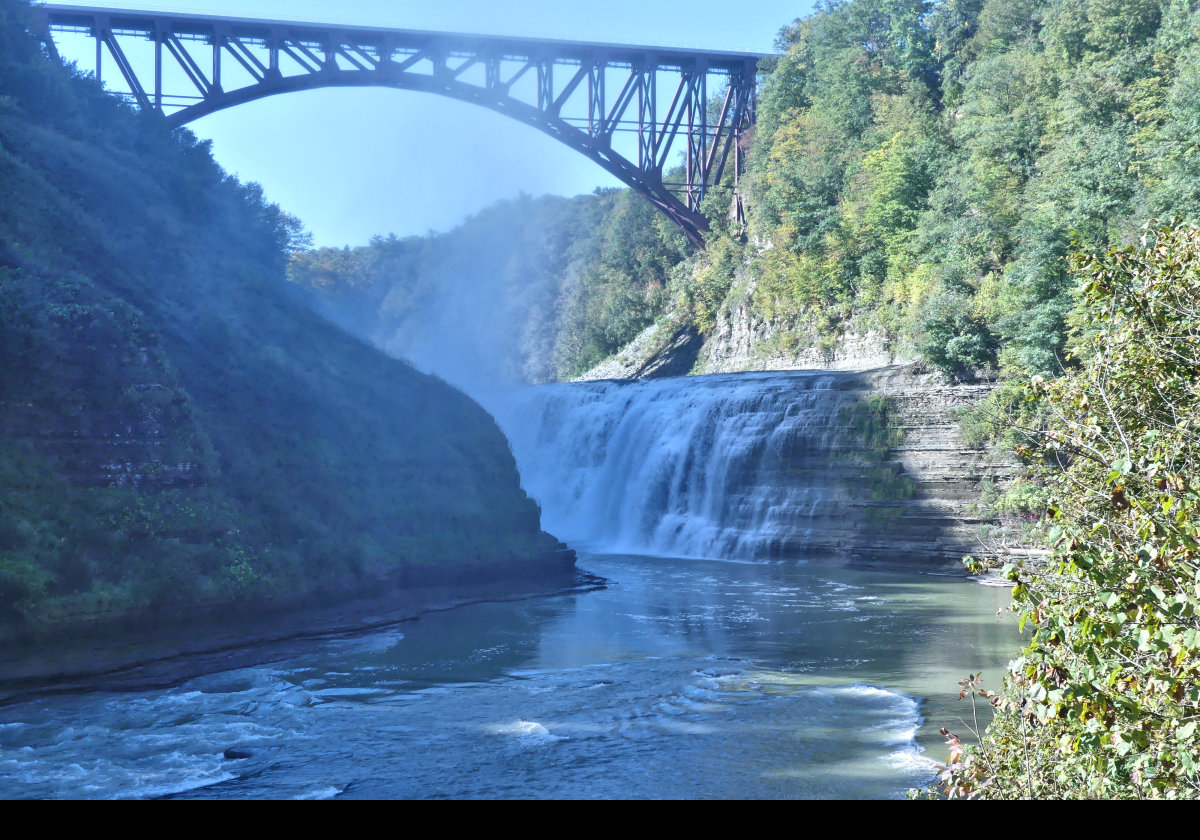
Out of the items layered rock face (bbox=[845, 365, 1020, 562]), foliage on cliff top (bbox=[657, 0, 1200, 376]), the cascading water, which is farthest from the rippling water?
the cascading water

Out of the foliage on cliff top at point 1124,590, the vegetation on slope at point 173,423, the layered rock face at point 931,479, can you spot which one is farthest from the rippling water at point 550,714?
the layered rock face at point 931,479

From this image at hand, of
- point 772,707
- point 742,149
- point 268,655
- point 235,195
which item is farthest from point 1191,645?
point 742,149

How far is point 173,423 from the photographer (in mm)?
16625

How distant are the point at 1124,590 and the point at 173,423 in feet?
50.5

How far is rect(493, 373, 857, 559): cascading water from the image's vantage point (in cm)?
2677

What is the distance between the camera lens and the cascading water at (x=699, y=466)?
87.8 ft

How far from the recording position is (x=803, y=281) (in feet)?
141

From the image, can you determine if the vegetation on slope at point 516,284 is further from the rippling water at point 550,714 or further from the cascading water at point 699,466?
the rippling water at point 550,714

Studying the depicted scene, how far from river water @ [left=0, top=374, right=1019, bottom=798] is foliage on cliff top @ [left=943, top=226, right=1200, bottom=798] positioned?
1461mm

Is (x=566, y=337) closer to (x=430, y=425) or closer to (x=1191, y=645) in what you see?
(x=430, y=425)

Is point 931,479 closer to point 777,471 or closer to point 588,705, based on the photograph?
point 777,471

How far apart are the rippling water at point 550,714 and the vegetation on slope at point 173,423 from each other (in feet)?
7.60

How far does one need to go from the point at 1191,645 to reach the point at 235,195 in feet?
117

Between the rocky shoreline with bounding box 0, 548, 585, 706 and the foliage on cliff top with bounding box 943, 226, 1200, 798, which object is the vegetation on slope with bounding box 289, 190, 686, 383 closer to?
the rocky shoreline with bounding box 0, 548, 585, 706
